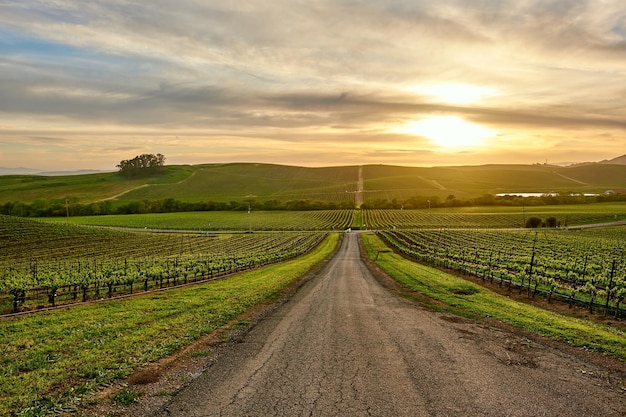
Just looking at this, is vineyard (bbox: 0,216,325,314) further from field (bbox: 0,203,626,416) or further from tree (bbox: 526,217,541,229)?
tree (bbox: 526,217,541,229)

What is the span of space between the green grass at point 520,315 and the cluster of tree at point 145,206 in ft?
432

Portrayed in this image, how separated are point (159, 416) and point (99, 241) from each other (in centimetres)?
7515

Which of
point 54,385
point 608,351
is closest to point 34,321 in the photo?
point 54,385

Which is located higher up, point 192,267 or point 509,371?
point 509,371

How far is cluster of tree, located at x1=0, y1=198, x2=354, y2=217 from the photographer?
152m

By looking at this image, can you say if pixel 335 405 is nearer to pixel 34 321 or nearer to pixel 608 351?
pixel 608 351

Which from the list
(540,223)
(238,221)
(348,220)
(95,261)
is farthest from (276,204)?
(95,261)

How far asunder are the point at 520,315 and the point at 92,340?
1833cm

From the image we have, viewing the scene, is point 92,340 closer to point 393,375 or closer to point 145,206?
point 393,375

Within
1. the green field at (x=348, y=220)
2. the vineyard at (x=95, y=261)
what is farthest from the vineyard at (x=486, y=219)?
the vineyard at (x=95, y=261)

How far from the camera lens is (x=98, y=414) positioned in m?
9.17

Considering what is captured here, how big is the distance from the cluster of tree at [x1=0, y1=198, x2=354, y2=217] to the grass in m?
135

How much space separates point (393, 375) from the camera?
37.4ft

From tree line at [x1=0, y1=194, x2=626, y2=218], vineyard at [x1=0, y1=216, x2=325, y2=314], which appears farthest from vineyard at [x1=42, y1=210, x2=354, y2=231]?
vineyard at [x1=0, y1=216, x2=325, y2=314]
